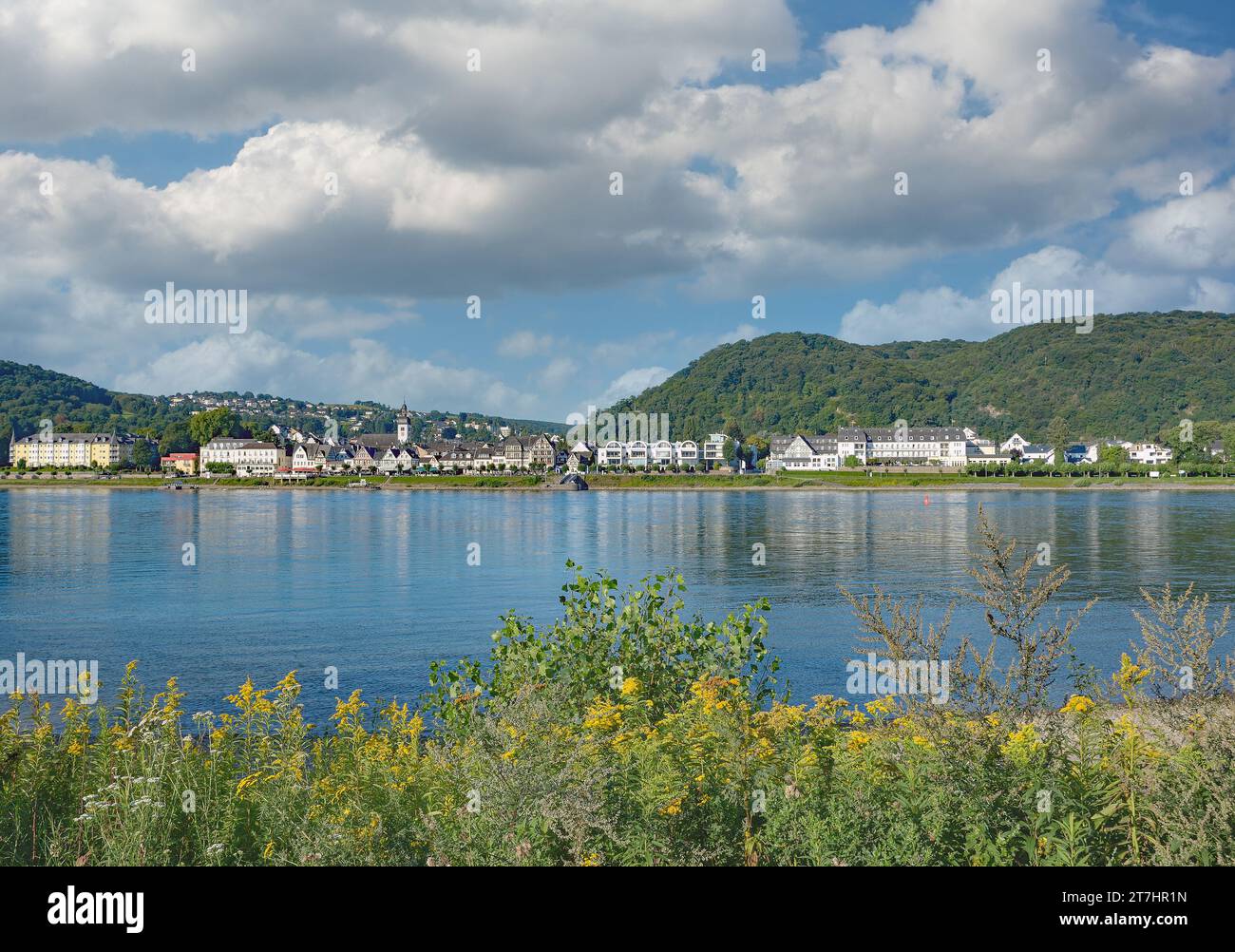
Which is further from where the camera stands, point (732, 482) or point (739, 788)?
point (732, 482)

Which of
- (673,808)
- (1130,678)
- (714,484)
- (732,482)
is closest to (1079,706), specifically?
(1130,678)

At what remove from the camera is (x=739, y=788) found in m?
6.88

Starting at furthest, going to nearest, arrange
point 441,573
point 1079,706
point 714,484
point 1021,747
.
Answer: point 714,484 < point 441,573 < point 1079,706 < point 1021,747

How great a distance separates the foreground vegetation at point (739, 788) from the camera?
5.89 meters

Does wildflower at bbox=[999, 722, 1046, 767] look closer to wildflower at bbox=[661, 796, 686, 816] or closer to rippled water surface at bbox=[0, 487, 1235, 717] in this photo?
wildflower at bbox=[661, 796, 686, 816]

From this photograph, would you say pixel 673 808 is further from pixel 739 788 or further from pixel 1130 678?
pixel 1130 678

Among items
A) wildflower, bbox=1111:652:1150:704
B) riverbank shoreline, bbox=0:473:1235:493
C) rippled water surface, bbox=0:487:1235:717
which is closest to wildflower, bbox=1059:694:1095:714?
wildflower, bbox=1111:652:1150:704

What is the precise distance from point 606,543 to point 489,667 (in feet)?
133

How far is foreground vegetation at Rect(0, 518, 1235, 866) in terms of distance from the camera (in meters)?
5.89

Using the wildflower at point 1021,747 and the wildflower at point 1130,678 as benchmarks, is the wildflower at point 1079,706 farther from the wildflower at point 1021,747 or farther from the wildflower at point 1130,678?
the wildflower at point 1021,747

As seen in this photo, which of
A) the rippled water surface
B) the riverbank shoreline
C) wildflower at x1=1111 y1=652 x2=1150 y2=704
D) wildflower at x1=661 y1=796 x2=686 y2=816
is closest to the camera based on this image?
wildflower at x1=661 y1=796 x2=686 y2=816

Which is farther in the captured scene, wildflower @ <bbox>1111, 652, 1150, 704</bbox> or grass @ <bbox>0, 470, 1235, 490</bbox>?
grass @ <bbox>0, 470, 1235, 490</bbox>
